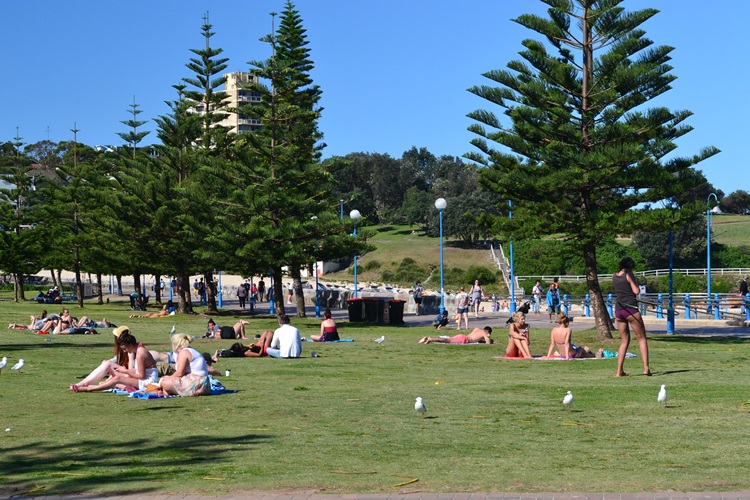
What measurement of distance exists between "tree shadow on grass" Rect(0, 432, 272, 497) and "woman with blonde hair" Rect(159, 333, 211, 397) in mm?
3135

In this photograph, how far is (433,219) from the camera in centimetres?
10462

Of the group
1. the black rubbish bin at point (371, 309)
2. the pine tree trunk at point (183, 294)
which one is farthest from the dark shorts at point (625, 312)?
the pine tree trunk at point (183, 294)

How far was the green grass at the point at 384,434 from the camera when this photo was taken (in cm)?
813

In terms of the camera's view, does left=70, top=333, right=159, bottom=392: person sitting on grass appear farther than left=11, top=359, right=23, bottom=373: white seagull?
No

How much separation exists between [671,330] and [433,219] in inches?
2909

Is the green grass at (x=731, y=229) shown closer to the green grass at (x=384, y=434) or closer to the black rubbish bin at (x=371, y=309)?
the black rubbish bin at (x=371, y=309)

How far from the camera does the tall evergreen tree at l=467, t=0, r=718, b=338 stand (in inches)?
1010

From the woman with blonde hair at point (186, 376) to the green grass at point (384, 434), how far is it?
241 millimetres

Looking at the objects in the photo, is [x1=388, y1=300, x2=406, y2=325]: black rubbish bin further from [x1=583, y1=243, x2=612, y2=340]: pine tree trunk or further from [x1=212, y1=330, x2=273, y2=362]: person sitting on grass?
[x1=212, y1=330, x2=273, y2=362]: person sitting on grass

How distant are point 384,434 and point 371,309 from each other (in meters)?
26.1

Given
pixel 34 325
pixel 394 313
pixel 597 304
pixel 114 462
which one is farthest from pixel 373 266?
pixel 114 462

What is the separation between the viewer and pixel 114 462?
29.4 ft

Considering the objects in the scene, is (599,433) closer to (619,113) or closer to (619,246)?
(619,113)

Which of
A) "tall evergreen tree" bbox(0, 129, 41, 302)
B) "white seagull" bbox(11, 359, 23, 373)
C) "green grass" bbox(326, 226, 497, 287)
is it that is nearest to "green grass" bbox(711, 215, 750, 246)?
"green grass" bbox(326, 226, 497, 287)
